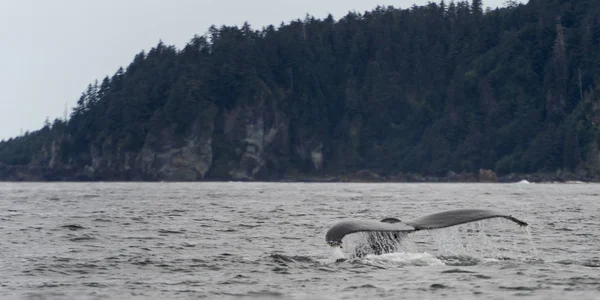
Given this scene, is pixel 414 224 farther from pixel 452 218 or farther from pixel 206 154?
pixel 206 154

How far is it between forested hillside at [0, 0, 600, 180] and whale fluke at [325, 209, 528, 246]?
382 feet

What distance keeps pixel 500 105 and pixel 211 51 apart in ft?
198

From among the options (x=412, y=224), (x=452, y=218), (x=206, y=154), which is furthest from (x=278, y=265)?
(x=206, y=154)

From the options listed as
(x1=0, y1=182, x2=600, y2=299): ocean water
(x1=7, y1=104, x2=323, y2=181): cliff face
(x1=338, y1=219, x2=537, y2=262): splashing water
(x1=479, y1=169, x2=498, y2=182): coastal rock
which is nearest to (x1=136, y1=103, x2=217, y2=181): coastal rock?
(x1=7, y1=104, x2=323, y2=181): cliff face

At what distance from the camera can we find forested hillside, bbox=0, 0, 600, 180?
144750 millimetres

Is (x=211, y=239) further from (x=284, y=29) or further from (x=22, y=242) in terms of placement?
(x=284, y=29)

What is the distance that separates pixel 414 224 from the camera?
49.8 ft

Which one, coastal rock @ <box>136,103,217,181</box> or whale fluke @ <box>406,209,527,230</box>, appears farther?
coastal rock @ <box>136,103,217,181</box>

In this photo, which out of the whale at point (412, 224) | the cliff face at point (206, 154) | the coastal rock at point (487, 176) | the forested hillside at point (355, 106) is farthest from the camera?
the cliff face at point (206, 154)

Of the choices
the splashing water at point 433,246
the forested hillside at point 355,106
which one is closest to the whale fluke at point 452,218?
the splashing water at point 433,246

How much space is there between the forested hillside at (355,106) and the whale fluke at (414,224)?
11647cm

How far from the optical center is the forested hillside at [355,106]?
145 meters

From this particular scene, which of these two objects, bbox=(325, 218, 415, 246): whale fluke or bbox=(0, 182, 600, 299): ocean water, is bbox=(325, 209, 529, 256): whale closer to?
bbox=(325, 218, 415, 246): whale fluke

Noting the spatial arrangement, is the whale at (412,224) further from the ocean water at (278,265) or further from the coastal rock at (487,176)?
the coastal rock at (487,176)
